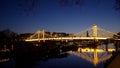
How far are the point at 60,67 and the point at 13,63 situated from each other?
4.42m

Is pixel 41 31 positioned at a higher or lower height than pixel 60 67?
higher

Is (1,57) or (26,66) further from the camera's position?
(1,57)

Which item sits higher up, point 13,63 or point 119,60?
point 119,60

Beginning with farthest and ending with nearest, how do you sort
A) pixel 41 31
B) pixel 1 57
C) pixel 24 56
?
pixel 41 31
pixel 24 56
pixel 1 57

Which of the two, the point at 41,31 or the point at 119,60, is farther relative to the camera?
the point at 41,31

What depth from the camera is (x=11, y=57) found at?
79.8ft

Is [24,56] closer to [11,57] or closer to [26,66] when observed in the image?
[11,57]

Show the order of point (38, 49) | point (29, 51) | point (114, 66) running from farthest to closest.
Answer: point (38, 49) < point (29, 51) < point (114, 66)

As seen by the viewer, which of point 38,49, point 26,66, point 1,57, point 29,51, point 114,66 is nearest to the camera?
point 114,66

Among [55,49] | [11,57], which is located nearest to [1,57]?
[11,57]

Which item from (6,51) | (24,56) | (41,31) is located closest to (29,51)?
(24,56)

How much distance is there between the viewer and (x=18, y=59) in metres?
24.2

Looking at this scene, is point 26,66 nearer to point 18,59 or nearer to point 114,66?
point 18,59

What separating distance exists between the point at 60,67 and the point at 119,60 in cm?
1832
